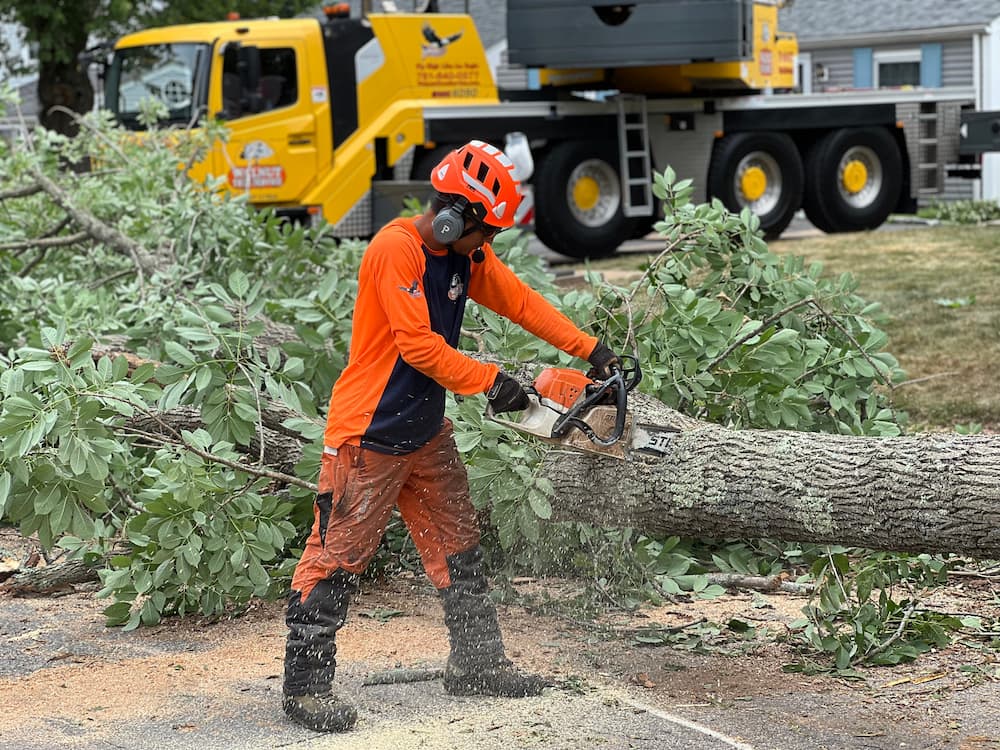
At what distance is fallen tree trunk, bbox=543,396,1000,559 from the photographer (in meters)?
3.71

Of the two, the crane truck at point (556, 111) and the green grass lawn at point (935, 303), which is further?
the crane truck at point (556, 111)

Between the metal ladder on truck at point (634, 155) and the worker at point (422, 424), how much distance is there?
38.6ft

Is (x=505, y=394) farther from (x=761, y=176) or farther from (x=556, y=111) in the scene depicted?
(x=761, y=176)

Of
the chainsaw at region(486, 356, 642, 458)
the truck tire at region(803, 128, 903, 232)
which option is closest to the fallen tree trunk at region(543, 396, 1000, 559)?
the chainsaw at region(486, 356, 642, 458)

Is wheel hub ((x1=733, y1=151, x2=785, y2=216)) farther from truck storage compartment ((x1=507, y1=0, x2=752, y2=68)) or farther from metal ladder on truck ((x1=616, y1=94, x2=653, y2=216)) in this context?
truck storage compartment ((x1=507, y1=0, x2=752, y2=68))

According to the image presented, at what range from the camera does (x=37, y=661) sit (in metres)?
4.66

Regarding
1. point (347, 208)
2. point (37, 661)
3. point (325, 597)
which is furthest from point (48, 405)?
point (347, 208)

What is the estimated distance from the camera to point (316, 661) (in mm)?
4020

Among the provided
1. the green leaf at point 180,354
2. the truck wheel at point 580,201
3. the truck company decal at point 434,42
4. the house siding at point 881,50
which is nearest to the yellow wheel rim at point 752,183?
the truck wheel at point 580,201

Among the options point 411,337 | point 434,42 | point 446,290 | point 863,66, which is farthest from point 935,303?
point 863,66

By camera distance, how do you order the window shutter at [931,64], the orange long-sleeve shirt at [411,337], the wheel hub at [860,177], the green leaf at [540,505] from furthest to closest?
the window shutter at [931,64]
the wheel hub at [860,177]
the green leaf at [540,505]
the orange long-sleeve shirt at [411,337]

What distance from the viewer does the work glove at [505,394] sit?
3889 millimetres

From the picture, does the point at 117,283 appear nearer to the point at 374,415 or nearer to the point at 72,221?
the point at 72,221

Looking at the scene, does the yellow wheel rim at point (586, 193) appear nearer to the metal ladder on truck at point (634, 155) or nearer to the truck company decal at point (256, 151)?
the metal ladder on truck at point (634, 155)
